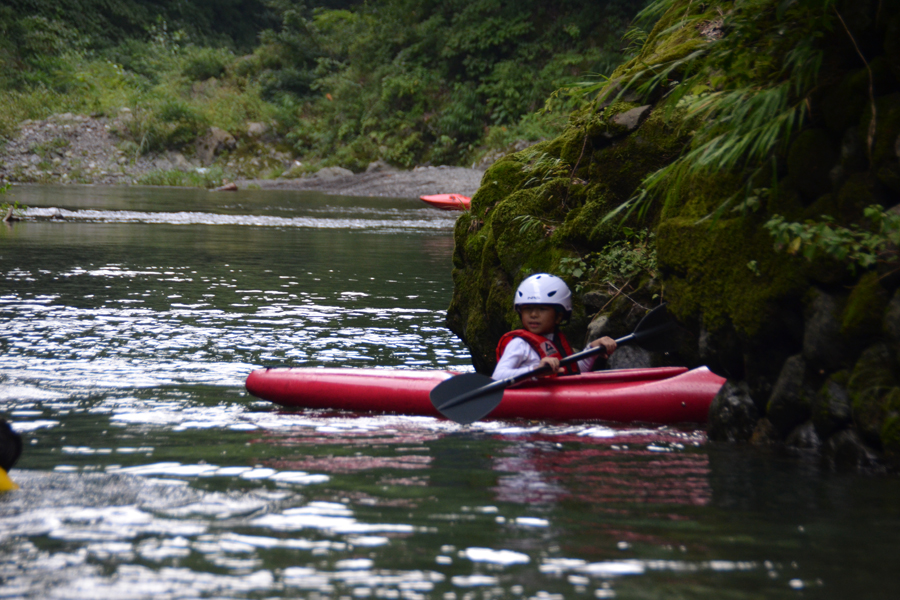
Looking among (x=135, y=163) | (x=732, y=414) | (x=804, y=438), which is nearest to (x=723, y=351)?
(x=732, y=414)

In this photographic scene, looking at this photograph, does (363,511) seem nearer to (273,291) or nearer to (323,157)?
(273,291)

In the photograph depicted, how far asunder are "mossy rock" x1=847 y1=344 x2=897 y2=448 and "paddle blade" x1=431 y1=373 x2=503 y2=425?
1.87 m

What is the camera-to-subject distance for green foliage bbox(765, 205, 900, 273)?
3195mm

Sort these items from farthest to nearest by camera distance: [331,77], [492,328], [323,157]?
1. [331,77]
2. [323,157]
3. [492,328]

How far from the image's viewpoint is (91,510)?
3.08 meters

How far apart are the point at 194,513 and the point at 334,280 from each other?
28.2 feet

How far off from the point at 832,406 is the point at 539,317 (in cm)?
198

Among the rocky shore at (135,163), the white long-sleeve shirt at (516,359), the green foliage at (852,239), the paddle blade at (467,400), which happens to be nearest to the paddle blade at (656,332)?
A: the white long-sleeve shirt at (516,359)

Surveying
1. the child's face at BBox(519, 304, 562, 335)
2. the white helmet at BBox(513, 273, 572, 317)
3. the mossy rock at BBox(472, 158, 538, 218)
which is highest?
the mossy rock at BBox(472, 158, 538, 218)

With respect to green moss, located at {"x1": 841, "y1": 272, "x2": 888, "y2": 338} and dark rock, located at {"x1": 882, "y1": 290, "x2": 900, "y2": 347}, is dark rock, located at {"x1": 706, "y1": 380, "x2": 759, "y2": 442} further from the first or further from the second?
dark rock, located at {"x1": 882, "y1": 290, "x2": 900, "y2": 347}

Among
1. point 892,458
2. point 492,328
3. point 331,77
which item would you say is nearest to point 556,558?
point 892,458

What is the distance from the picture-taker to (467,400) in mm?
4664

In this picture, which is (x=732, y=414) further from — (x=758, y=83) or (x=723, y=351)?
(x=758, y=83)

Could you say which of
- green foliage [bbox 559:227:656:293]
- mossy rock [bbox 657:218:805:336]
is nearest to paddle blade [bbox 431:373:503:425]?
mossy rock [bbox 657:218:805:336]
